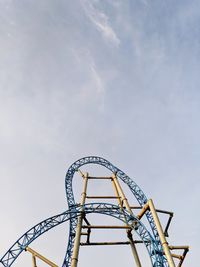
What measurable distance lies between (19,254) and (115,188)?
19.6 ft

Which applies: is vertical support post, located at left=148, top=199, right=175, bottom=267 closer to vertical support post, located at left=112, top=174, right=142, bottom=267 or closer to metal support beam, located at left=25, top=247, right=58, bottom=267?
vertical support post, located at left=112, top=174, right=142, bottom=267

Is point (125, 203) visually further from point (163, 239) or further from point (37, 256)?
point (37, 256)

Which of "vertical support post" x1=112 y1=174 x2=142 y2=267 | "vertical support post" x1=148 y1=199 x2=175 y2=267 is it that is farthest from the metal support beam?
"vertical support post" x1=148 y1=199 x2=175 y2=267

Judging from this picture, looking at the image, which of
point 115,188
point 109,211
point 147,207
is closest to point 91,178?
point 115,188

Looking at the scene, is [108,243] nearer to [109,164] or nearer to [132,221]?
[132,221]

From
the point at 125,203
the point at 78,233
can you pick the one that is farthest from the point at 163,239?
the point at 125,203

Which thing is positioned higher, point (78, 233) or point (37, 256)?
point (78, 233)

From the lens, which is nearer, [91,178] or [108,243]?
[108,243]

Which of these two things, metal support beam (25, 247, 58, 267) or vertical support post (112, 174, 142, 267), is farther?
Answer: vertical support post (112, 174, 142, 267)

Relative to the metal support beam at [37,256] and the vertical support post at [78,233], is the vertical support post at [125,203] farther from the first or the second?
the metal support beam at [37,256]

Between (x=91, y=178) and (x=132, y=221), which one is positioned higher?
(x=91, y=178)

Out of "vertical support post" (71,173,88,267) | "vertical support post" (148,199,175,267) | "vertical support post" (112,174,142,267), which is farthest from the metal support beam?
"vertical support post" (148,199,175,267)

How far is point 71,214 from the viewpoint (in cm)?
1342

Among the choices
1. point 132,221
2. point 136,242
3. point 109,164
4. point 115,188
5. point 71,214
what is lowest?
point 136,242
